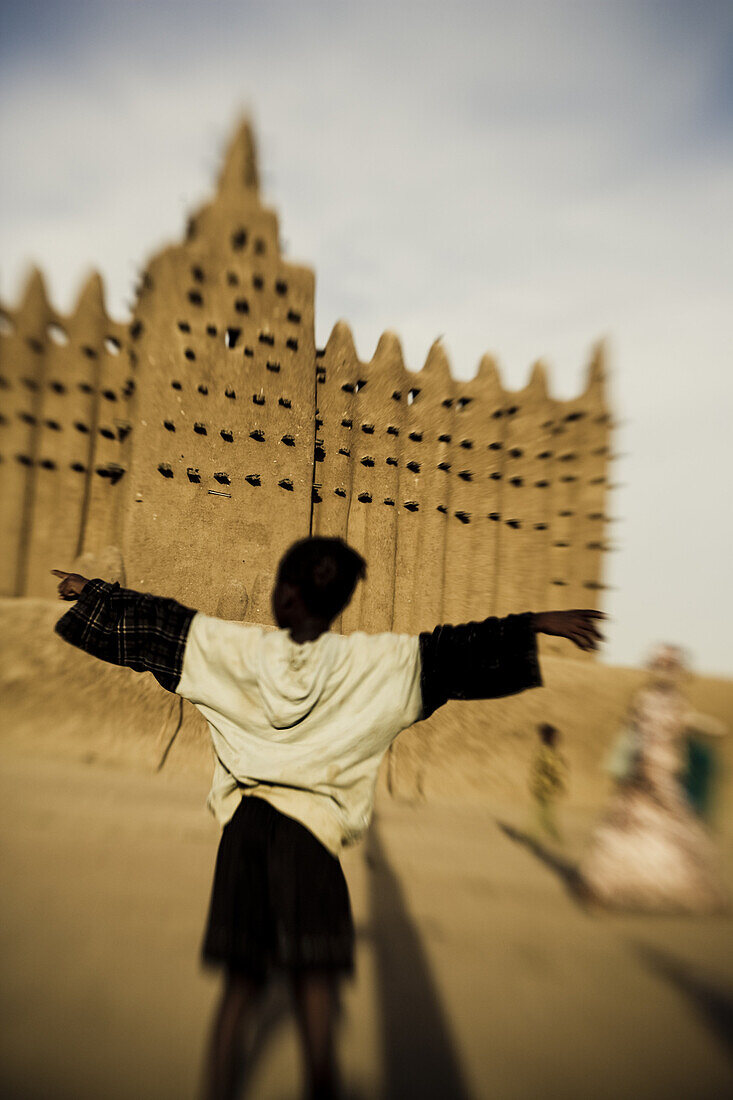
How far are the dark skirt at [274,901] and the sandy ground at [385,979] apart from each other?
3.46 ft

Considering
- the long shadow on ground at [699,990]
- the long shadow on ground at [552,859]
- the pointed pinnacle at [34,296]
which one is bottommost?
the long shadow on ground at [552,859]

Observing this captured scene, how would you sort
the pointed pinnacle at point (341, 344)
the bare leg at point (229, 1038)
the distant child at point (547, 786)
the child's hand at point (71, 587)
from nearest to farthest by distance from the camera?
the bare leg at point (229, 1038)
the child's hand at point (71, 587)
the distant child at point (547, 786)
the pointed pinnacle at point (341, 344)

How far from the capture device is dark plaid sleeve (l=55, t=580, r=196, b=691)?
5.46 feet

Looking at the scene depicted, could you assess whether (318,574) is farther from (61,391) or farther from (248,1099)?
(61,391)

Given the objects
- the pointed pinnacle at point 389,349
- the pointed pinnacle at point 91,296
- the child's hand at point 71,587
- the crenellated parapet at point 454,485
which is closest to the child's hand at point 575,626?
the child's hand at point 71,587

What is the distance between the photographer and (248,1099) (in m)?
2.02

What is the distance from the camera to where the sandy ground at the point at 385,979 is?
2.20 m

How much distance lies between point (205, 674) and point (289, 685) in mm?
251

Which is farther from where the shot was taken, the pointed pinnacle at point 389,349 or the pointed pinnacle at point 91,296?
the pointed pinnacle at point 389,349

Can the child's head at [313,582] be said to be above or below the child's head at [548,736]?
above

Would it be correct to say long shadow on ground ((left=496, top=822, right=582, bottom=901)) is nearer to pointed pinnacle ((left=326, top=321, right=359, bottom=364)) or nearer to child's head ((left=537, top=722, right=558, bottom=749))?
child's head ((left=537, top=722, right=558, bottom=749))

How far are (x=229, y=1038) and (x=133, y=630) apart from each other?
96cm

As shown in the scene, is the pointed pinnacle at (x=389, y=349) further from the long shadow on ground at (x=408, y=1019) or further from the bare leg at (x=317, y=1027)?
the bare leg at (x=317, y=1027)

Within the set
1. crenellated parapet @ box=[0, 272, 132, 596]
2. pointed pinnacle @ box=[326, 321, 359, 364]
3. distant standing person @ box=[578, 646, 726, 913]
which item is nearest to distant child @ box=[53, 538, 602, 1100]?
distant standing person @ box=[578, 646, 726, 913]
